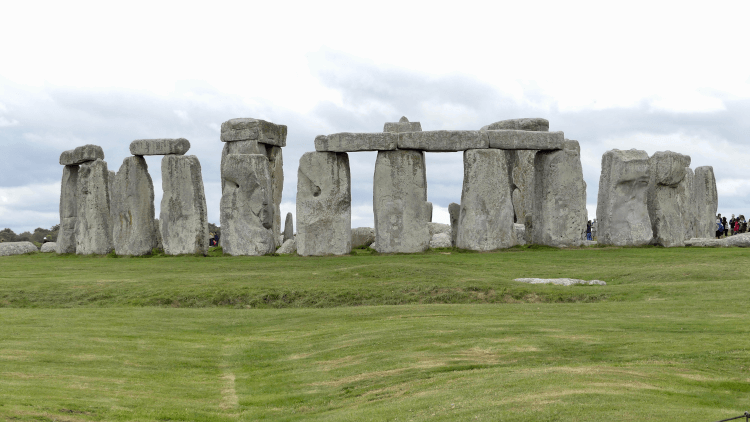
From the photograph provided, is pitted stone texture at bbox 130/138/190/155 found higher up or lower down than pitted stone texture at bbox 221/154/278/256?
higher up

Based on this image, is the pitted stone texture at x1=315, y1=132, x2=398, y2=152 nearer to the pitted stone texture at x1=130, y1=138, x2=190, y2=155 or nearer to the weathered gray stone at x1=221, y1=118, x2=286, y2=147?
the pitted stone texture at x1=130, y1=138, x2=190, y2=155

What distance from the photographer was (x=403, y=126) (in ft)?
141

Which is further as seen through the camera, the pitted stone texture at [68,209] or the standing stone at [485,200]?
the pitted stone texture at [68,209]

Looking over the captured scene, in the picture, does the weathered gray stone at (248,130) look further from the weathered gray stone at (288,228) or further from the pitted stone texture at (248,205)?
the pitted stone texture at (248,205)

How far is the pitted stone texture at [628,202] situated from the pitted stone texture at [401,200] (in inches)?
281

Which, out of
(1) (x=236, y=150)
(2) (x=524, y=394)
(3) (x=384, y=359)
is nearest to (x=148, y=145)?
(1) (x=236, y=150)

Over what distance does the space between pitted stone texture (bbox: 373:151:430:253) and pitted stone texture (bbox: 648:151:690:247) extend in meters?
8.96

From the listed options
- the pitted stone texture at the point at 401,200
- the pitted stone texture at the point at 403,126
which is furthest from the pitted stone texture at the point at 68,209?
the pitted stone texture at the point at 401,200

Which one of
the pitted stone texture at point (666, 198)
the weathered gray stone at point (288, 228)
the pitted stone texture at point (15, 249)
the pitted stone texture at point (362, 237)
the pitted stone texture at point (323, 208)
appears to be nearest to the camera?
the pitted stone texture at point (323, 208)

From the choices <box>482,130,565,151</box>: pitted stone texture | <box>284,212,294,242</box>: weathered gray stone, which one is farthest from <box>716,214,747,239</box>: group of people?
<box>284,212,294,242</box>: weathered gray stone

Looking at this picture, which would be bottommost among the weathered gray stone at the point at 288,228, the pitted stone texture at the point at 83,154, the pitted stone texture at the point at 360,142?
the weathered gray stone at the point at 288,228

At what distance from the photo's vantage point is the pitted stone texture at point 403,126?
43.0m

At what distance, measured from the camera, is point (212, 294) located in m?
24.7

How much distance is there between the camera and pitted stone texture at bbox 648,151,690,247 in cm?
3438
